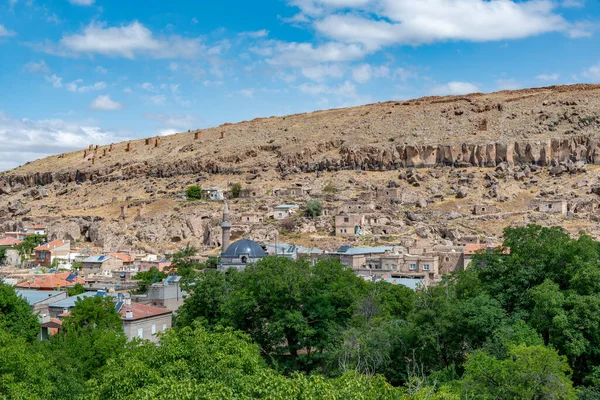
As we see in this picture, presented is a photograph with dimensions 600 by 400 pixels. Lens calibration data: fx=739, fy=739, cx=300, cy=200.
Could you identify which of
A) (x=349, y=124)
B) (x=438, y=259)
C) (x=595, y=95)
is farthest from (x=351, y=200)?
(x=595, y=95)

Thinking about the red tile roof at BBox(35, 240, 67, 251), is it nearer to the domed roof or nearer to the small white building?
the small white building

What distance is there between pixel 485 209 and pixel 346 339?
4988cm

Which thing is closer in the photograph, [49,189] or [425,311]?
[425,311]

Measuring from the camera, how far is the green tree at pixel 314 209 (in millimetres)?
72312

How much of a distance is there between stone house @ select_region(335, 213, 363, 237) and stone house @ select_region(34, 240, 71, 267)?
2500 centimetres

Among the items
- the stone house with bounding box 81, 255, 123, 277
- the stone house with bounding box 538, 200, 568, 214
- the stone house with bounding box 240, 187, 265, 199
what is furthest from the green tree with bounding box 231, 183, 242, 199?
the stone house with bounding box 538, 200, 568, 214

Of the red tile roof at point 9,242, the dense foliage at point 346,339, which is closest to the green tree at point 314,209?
the red tile roof at point 9,242

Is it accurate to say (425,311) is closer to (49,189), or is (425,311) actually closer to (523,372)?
(523,372)

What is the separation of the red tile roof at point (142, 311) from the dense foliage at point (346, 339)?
166 centimetres

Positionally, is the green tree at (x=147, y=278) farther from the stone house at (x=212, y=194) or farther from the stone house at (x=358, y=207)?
the stone house at (x=212, y=194)

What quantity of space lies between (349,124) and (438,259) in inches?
2327

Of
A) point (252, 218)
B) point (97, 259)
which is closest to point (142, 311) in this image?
point (97, 259)

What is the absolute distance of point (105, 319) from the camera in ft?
102

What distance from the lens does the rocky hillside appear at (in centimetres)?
7475
